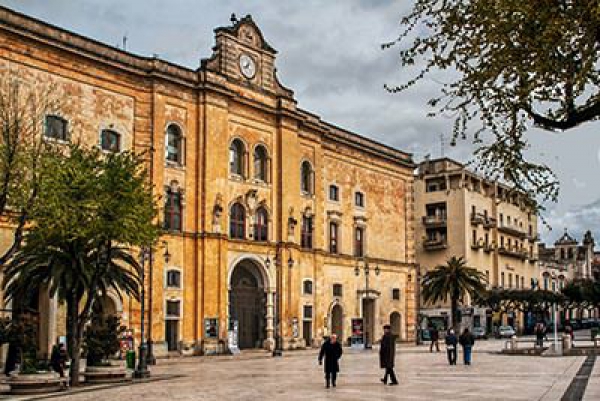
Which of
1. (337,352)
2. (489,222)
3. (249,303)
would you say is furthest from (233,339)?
(489,222)

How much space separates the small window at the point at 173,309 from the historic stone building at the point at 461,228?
41.2 metres

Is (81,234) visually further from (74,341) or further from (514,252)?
(514,252)

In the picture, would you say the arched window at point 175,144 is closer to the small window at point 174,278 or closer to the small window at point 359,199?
the small window at point 174,278

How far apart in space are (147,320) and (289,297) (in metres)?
11.4

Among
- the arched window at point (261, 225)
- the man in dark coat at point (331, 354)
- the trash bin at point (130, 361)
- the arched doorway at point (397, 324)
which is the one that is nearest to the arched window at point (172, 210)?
the arched window at point (261, 225)

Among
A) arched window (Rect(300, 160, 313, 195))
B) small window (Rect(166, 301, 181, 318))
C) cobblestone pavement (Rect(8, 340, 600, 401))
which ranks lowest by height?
cobblestone pavement (Rect(8, 340, 600, 401))

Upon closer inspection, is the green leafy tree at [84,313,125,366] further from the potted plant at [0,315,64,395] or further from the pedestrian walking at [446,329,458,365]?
the pedestrian walking at [446,329,458,365]

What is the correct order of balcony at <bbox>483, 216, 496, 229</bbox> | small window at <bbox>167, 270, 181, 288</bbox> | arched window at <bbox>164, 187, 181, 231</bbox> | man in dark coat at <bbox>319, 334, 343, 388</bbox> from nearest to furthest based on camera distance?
man in dark coat at <bbox>319, 334, 343, 388</bbox>, small window at <bbox>167, 270, 181, 288</bbox>, arched window at <bbox>164, 187, 181, 231</bbox>, balcony at <bbox>483, 216, 496, 229</bbox>

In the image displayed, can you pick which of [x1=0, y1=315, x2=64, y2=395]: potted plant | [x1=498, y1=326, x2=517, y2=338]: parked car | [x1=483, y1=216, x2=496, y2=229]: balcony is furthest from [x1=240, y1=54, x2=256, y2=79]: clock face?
[x1=498, y1=326, x2=517, y2=338]: parked car

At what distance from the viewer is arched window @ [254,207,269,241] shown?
50.4 m

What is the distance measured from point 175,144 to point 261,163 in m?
7.17

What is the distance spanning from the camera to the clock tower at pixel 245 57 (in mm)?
48438

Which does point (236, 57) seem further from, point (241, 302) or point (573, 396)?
point (573, 396)

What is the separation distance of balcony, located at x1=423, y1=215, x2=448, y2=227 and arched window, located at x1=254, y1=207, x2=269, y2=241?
119 feet
